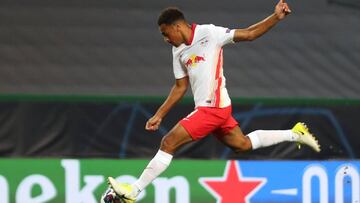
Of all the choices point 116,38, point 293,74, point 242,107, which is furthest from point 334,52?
point 116,38

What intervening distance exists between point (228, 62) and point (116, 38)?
1151mm

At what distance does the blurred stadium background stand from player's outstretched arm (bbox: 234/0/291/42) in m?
2.30

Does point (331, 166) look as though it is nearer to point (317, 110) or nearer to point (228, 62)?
point (317, 110)

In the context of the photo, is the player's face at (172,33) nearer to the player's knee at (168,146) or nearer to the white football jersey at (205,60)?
the white football jersey at (205,60)

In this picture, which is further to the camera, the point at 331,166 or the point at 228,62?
the point at 228,62

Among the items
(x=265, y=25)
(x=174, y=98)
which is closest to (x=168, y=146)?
(x=174, y=98)

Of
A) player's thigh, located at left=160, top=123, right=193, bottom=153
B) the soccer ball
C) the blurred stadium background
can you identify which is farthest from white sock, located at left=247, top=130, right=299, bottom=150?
the blurred stadium background

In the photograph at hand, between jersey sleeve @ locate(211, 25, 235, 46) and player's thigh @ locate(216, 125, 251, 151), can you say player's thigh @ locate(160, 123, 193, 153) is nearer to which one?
player's thigh @ locate(216, 125, 251, 151)

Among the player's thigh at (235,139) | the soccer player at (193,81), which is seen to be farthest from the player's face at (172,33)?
the player's thigh at (235,139)

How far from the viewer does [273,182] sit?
9688 mm

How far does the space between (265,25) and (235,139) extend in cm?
98

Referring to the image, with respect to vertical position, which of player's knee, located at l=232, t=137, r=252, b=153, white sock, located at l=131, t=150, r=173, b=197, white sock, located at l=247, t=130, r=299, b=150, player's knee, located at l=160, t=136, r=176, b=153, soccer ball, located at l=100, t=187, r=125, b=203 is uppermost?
white sock, located at l=247, t=130, r=299, b=150

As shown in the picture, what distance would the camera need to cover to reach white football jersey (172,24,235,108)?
7.69 meters

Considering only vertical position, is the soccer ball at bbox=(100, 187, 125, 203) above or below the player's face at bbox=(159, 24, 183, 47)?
below
